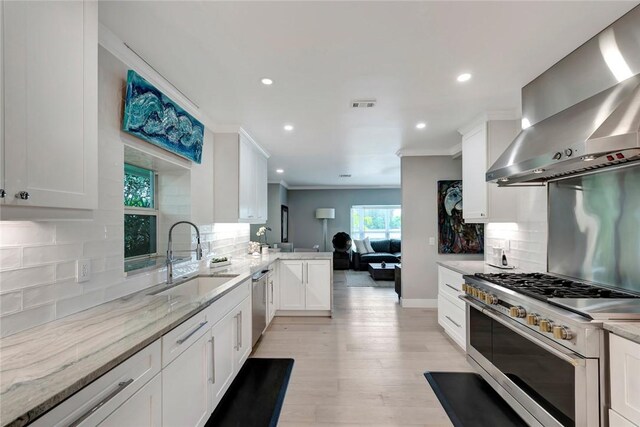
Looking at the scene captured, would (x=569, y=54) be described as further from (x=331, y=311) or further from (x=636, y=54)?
(x=331, y=311)

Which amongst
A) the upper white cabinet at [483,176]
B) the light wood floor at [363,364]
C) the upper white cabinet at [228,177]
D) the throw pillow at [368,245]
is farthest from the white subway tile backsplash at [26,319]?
the throw pillow at [368,245]

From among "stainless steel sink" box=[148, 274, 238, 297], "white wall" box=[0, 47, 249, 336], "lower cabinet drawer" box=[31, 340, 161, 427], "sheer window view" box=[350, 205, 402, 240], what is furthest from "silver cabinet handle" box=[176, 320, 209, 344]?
"sheer window view" box=[350, 205, 402, 240]

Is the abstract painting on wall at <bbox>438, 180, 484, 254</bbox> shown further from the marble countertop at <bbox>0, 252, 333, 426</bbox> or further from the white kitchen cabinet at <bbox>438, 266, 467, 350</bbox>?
the marble countertop at <bbox>0, 252, 333, 426</bbox>

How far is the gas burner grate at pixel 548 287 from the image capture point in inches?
71.4

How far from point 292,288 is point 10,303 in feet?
11.0

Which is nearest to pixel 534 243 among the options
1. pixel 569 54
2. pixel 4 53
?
pixel 569 54

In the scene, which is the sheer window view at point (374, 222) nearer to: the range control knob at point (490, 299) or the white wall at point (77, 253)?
the range control knob at point (490, 299)

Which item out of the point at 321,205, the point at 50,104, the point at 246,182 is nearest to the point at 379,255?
the point at 321,205

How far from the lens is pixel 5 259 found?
1263mm

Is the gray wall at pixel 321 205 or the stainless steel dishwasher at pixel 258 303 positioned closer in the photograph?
the stainless steel dishwasher at pixel 258 303

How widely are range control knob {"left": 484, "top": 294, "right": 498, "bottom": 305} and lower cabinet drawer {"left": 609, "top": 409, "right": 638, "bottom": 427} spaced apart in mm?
833

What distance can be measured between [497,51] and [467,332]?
2327mm

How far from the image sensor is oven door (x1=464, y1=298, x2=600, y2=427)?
149 centimetres

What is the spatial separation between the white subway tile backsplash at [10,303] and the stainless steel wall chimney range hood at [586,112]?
108 inches
